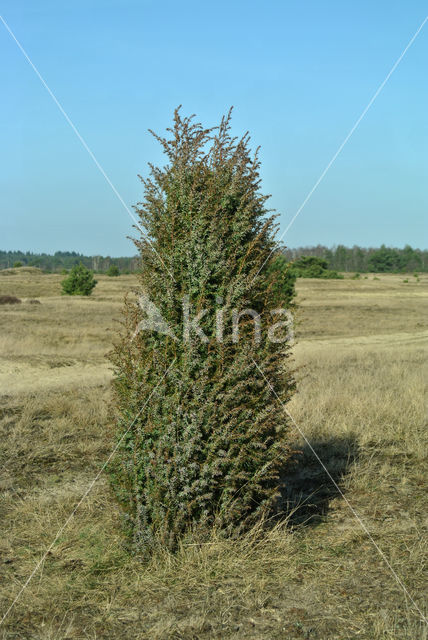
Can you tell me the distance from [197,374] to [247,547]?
4.27 feet

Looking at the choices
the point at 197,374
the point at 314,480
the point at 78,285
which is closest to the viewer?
the point at 197,374

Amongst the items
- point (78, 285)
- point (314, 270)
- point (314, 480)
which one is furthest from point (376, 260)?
point (314, 480)

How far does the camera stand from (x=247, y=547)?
13.5ft

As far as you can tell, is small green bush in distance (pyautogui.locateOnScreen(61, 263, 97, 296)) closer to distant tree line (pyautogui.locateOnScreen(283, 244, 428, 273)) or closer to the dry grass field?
the dry grass field

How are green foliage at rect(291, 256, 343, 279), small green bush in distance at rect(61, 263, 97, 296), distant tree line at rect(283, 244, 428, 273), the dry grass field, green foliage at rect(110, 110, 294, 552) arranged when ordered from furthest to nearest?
1. distant tree line at rect(283, 244, 428, 273)
2. green foliage at rect(291, 256, 343, 279)
3. small green bush in distance at rect(61, 263, 97, 296)
4. green foliage at rect(110, 110, 294, 552)
5. the dry grass field

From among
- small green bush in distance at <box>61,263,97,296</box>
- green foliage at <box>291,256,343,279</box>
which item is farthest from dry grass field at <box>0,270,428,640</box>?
green foliage at <box>291,256,343,279</box>

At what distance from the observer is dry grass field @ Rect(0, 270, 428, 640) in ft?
11.3

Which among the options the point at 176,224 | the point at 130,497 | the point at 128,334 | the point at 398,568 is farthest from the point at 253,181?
the point at 398,568

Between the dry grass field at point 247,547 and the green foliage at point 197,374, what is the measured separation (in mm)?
331

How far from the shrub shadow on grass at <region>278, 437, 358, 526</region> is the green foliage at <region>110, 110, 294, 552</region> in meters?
0.70

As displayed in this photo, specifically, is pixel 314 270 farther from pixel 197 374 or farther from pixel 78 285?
pixel 197 374

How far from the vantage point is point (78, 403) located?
9219 mm

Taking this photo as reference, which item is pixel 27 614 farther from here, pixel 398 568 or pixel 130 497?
pixel 398 568

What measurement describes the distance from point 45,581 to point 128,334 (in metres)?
1.77
